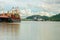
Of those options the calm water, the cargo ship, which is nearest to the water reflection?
the calm water

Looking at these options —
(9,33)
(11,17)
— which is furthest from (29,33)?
(11,17)

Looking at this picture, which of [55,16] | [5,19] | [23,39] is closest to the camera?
[23,39]

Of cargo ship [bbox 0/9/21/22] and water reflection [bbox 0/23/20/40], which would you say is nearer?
water reflection [bbox 0/23/20/40]

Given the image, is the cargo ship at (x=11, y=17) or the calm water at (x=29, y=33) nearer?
the calm water at (x=29, y=33)

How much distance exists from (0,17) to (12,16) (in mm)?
1002

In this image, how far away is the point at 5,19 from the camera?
16.3m

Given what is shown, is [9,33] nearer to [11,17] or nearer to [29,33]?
[29,33]

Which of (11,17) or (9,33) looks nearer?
A: (9,33)

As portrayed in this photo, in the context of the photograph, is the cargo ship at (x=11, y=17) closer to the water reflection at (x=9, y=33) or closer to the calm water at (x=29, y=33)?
the calm water at (x=29, y=33)

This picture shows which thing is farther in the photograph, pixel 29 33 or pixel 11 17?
pixel 11 17

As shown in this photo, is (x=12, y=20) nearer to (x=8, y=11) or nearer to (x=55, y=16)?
(x=8, y=11)

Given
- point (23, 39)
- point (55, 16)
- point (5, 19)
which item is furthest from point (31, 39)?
point (5, 19)

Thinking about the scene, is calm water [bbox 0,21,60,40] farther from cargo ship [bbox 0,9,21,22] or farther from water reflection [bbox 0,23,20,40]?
cargo ship [bbox 0,9,21,22]

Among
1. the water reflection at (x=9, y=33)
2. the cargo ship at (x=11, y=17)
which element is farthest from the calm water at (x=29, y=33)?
the cargo ship at (x=11, y=17)
